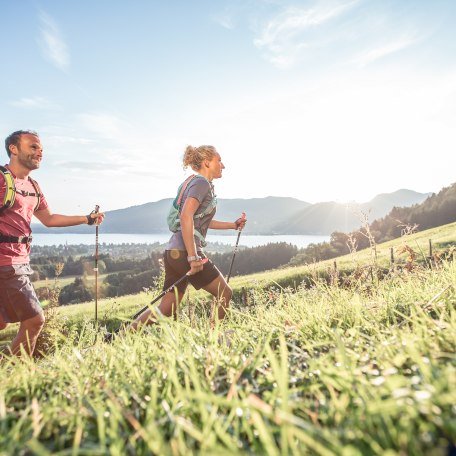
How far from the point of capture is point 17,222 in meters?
5.03

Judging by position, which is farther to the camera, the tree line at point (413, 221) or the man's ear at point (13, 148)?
the tree line at point (413, 221)

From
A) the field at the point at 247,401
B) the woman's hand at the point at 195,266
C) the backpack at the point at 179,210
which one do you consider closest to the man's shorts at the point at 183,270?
the woman's hand at the point at 195,266

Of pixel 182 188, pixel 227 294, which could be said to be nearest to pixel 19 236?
pixel 182 188

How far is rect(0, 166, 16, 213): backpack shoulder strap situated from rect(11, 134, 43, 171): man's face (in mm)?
370

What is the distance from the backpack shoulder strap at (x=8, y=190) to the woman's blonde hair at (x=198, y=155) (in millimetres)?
2582

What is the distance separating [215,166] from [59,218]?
2.63 metres

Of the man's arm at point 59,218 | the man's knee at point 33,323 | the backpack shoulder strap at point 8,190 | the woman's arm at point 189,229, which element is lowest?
the man's knee at point 33,323

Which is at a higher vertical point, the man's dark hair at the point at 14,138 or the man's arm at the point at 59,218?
the man's dark hair at the point at 14,138

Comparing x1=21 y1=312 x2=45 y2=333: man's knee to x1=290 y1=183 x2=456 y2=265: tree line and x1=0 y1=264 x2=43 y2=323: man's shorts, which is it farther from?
x1=290 y1=183 x2=456 y2=265: tree line

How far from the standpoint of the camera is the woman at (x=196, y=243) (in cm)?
544

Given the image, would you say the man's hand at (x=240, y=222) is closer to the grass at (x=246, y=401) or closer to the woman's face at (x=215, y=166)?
the woman's face at (x=215, y=166)

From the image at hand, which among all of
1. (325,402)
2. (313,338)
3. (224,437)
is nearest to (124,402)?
(224,437)

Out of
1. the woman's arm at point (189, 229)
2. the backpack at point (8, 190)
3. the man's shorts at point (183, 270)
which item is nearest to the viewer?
the backpack at point (8, 190)

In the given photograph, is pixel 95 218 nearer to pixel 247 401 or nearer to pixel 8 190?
pixel 8 190
